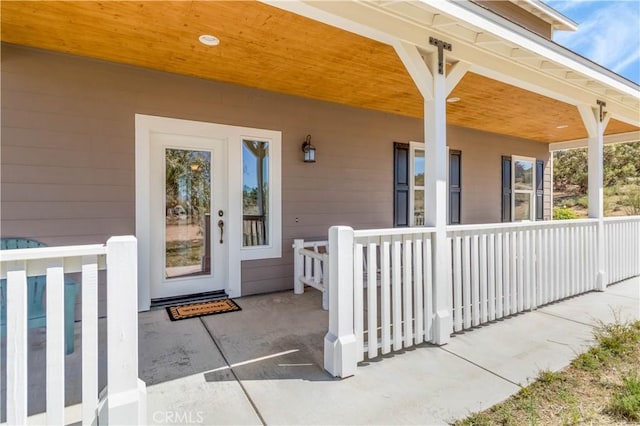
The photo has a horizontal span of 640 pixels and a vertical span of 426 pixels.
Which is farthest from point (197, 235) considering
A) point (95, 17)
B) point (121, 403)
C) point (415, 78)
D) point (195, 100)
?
point (415, 78)

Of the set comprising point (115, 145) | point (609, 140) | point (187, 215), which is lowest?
point (187, 215)

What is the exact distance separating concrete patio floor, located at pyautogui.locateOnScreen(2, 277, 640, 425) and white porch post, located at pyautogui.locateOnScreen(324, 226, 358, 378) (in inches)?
4.0

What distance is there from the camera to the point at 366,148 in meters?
5.24

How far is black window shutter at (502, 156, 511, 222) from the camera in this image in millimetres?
7062

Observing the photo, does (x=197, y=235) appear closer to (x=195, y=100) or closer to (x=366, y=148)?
(x=195, y=100)

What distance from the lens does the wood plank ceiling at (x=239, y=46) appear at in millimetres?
2527

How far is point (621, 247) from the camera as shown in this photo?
16.6 feet

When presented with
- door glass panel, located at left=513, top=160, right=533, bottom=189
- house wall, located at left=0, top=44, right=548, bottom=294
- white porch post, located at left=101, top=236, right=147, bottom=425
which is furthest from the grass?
door glass panel, located at left=513, top=160, right=533, bottom=189

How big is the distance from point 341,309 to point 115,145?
288 centimetres

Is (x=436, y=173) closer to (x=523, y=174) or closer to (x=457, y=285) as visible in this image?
(x=457, y=285)

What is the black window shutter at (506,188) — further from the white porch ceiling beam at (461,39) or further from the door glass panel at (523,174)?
the white porch ceiling beam at (461,39)

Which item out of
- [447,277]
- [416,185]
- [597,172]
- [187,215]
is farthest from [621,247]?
[187,215]

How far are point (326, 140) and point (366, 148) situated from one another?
74 cm

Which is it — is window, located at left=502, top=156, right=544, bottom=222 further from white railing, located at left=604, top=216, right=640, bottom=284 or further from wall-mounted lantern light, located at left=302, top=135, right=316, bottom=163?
wall-mounted lantern light, located at left=302, top=135, right=316, bottom=163
